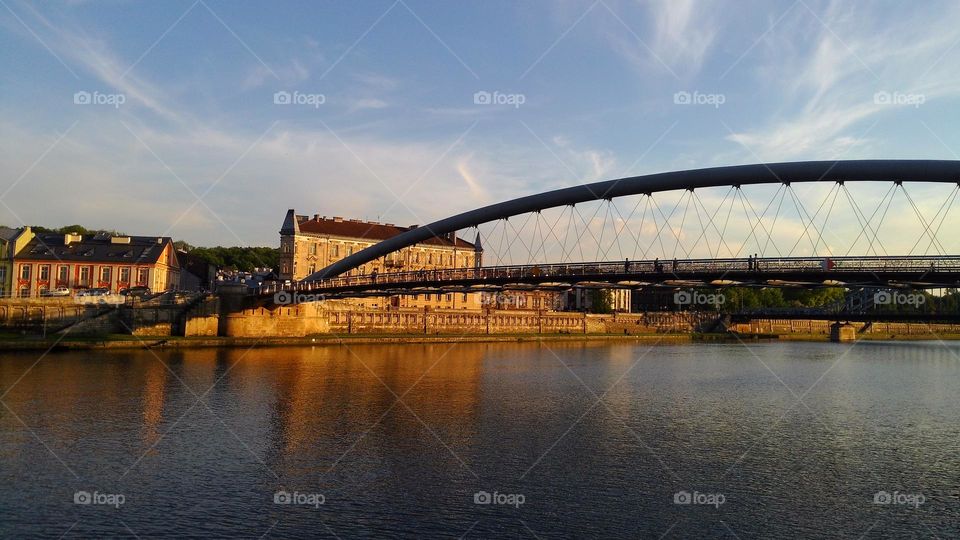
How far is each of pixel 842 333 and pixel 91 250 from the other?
96.2 meters

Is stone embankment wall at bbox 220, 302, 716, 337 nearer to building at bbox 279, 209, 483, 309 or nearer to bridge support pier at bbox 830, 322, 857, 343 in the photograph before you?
building at bbox 279, 209, 483, 309

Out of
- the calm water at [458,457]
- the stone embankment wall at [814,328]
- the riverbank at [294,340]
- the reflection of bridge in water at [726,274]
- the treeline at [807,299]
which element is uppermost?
the treeline at [807,299]

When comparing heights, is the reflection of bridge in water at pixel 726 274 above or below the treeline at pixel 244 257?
below

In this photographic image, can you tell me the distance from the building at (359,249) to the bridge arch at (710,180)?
3078 centimetres

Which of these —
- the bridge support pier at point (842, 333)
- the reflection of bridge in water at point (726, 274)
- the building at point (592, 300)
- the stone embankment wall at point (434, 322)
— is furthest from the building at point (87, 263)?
the bridge support pier at point (842, 333)

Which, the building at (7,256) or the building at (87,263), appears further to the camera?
the building at (87,263)

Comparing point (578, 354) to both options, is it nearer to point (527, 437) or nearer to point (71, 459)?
point (527, 437)

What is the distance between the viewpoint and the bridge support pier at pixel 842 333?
348ft

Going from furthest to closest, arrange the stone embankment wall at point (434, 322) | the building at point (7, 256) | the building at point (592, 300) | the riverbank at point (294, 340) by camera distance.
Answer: the building at point (592, 300) → the building at point (7, 256) → the stone embankment wall at point (434, 322) → the riverbank at point (294, 340)

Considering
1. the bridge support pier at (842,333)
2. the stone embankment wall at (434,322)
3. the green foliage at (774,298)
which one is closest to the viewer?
the stone embankment wall at (434,322)

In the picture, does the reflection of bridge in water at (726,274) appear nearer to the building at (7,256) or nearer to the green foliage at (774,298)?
the building at (7,256)

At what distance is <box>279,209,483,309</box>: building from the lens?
3302 inches

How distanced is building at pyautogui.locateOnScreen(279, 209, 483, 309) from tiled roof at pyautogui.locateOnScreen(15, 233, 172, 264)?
48.9 feet

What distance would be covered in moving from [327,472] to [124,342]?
36.5 m
